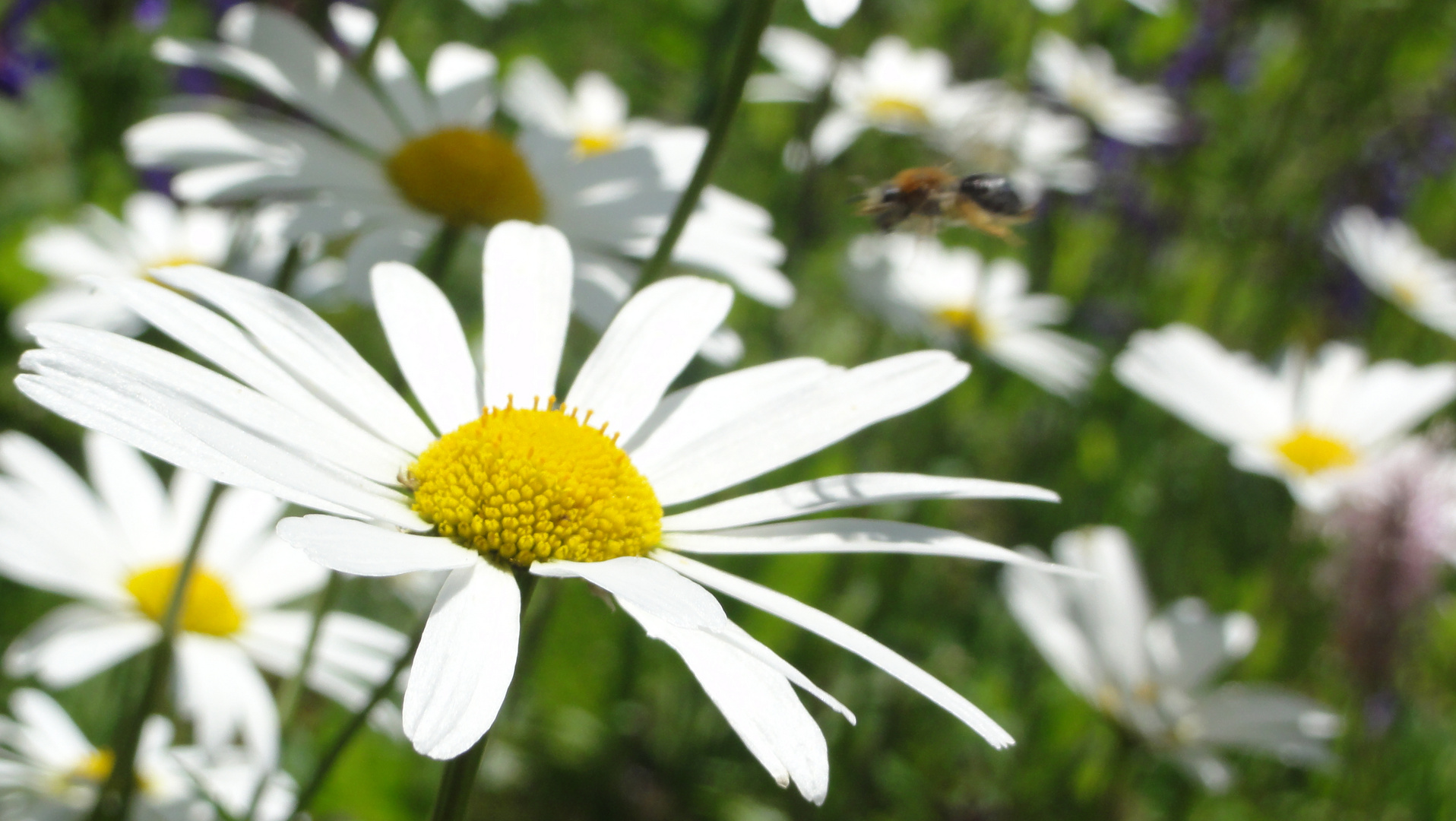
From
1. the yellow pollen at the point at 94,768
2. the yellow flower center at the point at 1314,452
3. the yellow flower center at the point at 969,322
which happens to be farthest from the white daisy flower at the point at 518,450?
the yellow flower center at the point at 969,322

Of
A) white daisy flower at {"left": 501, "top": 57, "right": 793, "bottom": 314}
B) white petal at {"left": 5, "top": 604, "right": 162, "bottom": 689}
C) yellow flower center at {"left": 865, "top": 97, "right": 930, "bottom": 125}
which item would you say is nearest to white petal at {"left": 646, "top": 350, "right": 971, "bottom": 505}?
white daisy flower at {"left": 501, "top": 57, "right": 793, "bottom": 314}

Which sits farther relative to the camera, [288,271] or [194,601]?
[194,601]

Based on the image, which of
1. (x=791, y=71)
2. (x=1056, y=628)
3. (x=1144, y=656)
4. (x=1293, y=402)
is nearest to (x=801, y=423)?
(x=1056, y=628)

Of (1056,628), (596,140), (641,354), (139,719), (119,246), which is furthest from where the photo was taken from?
(596,140)

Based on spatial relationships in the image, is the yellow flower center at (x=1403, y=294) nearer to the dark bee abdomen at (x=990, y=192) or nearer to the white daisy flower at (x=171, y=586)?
the dark bee abdomen at (x=990, y=192)

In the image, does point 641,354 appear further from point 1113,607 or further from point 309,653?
point 1113,607

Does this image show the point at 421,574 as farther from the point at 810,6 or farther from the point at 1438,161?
Result: the point at 1438,161
